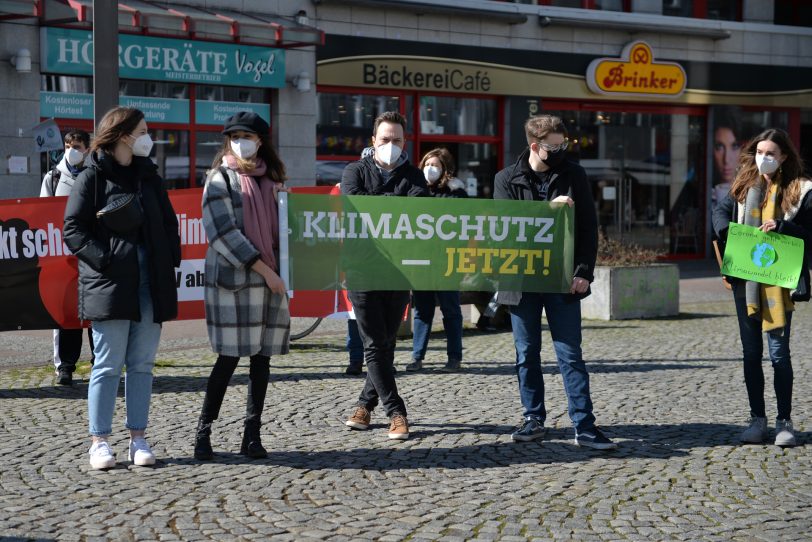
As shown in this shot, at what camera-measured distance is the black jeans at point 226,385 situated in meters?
6.24

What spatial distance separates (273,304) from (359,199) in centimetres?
87

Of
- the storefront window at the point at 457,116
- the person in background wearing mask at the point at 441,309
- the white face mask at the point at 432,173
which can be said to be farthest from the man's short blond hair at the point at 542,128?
the storefront window at the point at 457,116

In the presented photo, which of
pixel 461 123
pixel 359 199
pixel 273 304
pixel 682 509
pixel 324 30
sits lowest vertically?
pixel 682 509

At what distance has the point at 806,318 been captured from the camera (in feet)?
43.5

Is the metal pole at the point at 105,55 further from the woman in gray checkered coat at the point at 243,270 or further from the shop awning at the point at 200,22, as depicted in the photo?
the shop awning at the point at 200,22

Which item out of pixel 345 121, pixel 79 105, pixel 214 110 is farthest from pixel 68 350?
pixel 345 121

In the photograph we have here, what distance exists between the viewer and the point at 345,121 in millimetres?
19578

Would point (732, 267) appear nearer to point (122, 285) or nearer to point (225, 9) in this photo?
point (122, 285)

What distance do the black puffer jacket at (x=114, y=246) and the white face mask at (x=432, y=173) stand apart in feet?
12.7

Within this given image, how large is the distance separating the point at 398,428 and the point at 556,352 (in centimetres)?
101

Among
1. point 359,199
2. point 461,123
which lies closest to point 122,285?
point 359,199

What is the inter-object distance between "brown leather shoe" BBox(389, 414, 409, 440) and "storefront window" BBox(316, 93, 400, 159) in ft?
42.4

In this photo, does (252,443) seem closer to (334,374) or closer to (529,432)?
(529,432)

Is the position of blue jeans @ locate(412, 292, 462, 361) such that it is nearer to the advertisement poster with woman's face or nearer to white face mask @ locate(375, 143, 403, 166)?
white face mask @ locate(375, 143, 403, 166)
